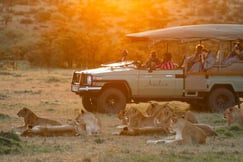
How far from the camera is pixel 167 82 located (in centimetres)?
1781

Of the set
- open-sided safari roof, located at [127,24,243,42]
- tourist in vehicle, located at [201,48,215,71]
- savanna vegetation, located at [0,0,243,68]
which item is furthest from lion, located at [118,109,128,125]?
savanna vegetation, located at [0,0,243,68]

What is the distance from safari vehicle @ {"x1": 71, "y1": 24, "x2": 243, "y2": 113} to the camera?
695 inches

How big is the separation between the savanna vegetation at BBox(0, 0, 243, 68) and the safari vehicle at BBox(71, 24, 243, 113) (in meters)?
28.3

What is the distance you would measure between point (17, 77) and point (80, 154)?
79.0 ft

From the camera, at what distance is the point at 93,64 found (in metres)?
46.8

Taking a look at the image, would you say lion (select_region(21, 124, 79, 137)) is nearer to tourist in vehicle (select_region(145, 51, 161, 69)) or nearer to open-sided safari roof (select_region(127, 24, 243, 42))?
tourist in vehicle (select_region(145, 51, 161, 69))

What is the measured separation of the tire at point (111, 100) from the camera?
57.9 ft

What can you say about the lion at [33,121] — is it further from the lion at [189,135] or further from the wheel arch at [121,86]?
the wheel arch at [121,86]

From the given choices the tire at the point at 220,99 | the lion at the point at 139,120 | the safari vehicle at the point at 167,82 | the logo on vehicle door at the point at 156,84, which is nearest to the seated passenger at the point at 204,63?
the safari vehicle at the point at 167,82

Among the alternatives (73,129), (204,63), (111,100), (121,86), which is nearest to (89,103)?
(111,100)

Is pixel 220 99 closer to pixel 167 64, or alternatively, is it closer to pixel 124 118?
pixel 167 64

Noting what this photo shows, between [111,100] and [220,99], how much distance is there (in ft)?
9.64

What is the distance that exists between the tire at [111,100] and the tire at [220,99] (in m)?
2.38

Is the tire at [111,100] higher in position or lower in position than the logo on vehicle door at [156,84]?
lower
